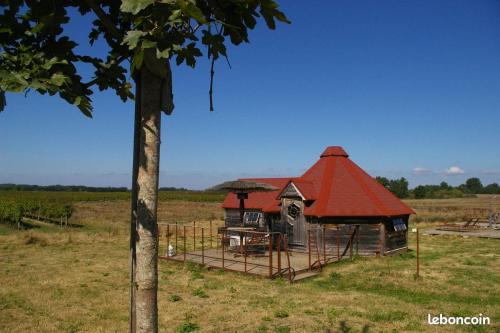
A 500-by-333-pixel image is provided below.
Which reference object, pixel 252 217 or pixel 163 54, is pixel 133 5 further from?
pixel 252 217

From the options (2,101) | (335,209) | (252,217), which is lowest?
(252,217)

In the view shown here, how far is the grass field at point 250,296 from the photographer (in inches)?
365

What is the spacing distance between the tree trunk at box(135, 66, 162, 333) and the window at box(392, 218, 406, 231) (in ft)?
58.2

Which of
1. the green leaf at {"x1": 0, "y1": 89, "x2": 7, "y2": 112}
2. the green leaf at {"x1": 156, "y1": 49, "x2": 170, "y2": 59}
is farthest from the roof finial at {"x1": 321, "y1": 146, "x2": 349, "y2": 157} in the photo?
the green leaf at {"x1": 0, "y1": 89, "x2": 7, "y2": 112}

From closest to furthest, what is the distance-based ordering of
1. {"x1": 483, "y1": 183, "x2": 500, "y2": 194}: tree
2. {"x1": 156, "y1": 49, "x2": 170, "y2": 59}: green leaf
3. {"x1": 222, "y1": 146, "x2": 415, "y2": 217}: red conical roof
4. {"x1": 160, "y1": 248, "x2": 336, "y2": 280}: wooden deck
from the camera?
{"x1": 156, "y1": 49, "x2": 170, "y2": 59}: green leaf < {"x1": 160, "y1": 248, "x2": 336, "y2": 280}: wooden deck < {"x1": 222, "y1": 146, "x2": 415, "y2": 217}: red conical roof < {"x1": 483, "y1": 183, "x2": 500, "y2": 194}: tree

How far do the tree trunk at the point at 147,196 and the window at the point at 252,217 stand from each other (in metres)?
18.8

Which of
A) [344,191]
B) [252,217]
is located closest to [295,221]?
[344,191]

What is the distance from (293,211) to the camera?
19.6 m

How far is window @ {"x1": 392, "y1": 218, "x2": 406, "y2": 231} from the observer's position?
19091mm

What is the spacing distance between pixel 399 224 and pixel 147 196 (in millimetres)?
18634

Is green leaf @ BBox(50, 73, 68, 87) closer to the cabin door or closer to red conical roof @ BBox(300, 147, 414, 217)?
red conical roof @ BBox(300, 147, 414, 217)

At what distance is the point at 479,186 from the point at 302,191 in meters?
160

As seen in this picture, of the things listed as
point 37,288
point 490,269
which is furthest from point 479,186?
point 37,288

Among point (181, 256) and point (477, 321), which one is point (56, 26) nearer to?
point (477, 321)
